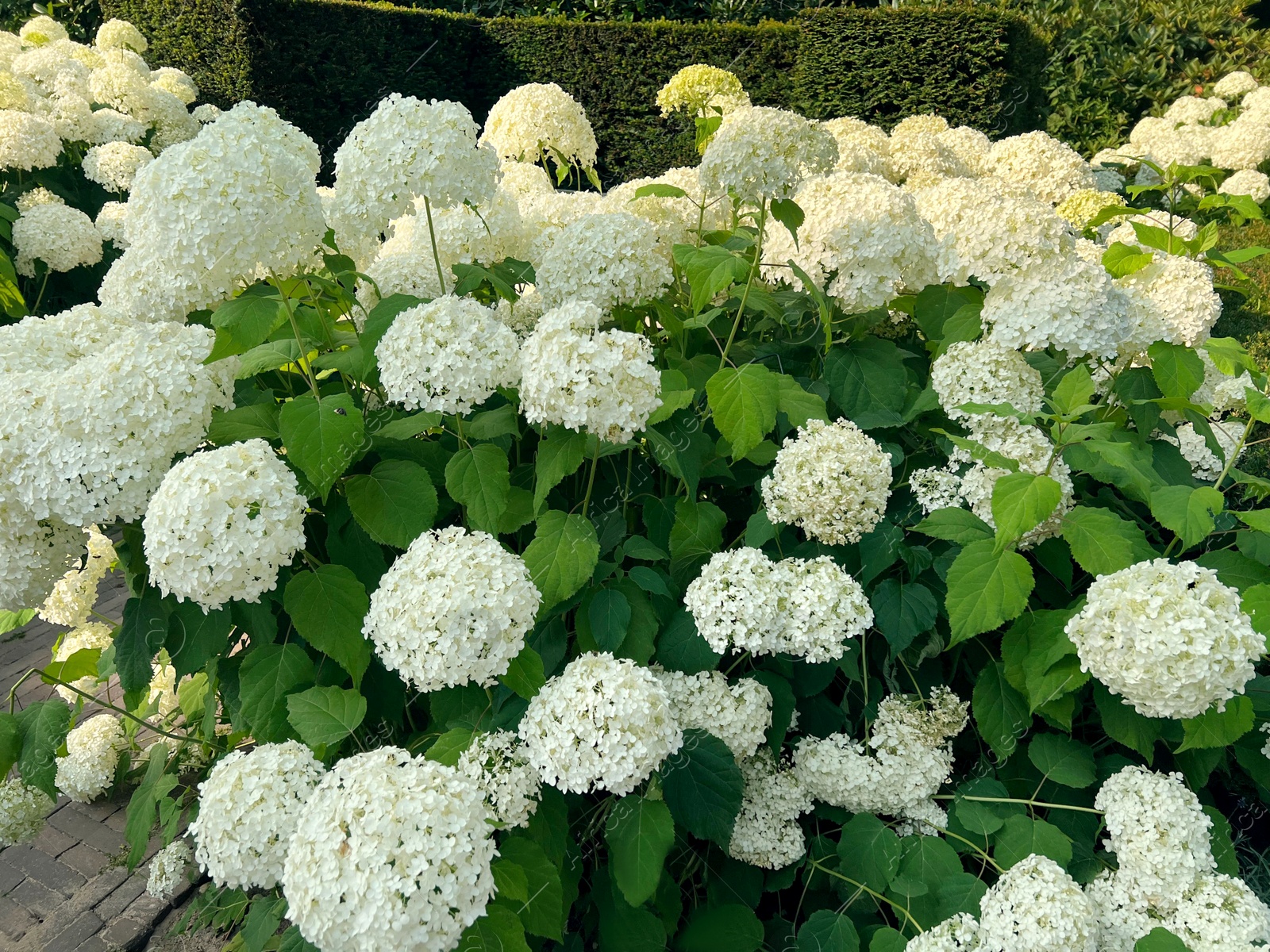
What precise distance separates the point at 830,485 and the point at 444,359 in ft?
2.96

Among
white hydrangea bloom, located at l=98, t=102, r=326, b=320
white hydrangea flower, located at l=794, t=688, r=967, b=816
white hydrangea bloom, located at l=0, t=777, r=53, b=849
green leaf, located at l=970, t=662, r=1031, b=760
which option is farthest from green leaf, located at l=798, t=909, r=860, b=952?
white hydrangea bloom, located at l=0, t=777, r=53, b=849

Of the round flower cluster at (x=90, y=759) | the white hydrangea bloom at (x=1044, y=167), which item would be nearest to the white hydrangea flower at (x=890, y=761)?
the white hydrangea bloom at (x=1044, y=167)

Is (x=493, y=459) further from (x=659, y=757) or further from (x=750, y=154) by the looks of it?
(x=750, y=154)

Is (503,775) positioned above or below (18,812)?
above

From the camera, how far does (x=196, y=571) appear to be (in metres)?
1.65

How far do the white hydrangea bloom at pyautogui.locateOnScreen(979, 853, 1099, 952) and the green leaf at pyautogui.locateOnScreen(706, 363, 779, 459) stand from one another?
3.44ft

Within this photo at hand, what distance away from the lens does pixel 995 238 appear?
7.31ft

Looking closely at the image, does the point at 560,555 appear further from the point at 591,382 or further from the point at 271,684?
the point at 271,684

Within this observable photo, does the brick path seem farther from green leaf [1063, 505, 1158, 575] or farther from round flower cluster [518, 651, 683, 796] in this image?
green leaf [1063, 505, 1158, 575]

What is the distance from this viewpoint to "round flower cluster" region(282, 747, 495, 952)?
1.29 m

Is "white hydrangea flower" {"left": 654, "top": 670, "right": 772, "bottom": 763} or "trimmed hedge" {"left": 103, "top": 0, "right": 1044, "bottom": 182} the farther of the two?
"trimmed hedge" {"left": 103, "top": 0, "right": 1044, "bottom": 182}

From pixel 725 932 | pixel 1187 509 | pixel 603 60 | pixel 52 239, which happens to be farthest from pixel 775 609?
pixel 603 60

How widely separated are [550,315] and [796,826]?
1337mm

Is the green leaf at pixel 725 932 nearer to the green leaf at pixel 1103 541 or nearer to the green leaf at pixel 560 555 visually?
the green leaf at pixel 560 555
